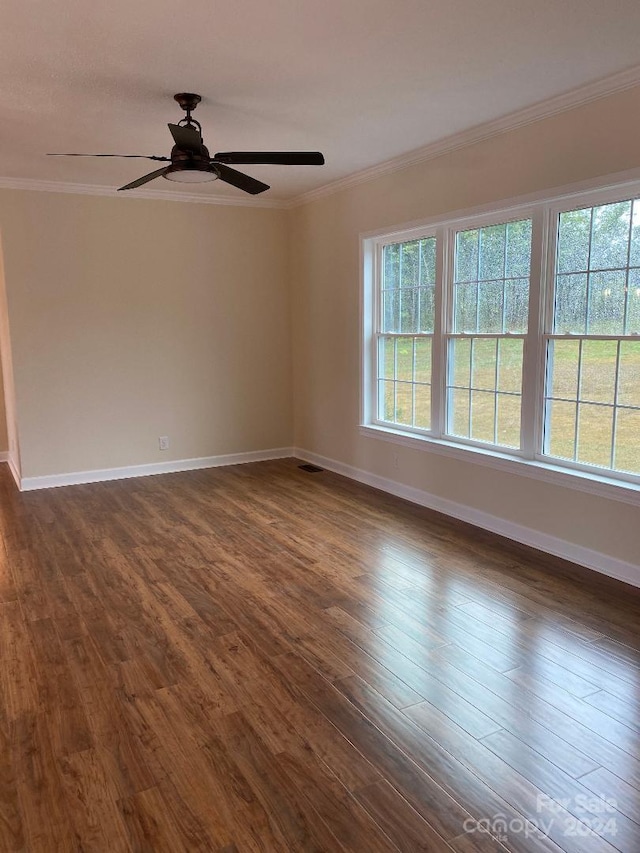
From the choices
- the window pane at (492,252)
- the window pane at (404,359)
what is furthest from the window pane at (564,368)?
the window pane at (404,359)

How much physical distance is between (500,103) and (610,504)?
241cm

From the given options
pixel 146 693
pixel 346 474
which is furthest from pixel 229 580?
pixel 346 474

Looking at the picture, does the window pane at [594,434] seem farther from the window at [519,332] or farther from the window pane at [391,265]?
the window pane at [391,265]

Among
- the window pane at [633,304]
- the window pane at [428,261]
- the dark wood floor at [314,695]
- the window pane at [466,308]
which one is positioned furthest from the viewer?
the window pane at [428,261]

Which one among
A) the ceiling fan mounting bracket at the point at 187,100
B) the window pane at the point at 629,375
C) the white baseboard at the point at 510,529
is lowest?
the white baseboard at the point at 510,529

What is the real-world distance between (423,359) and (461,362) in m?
Answer: 0.46

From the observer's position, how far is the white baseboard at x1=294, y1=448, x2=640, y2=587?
138 inches

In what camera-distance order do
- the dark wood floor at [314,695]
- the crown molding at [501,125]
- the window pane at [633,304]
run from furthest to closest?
the window pane at [633,304]
the crown molding at [501,125]
the dark wood floor at [314,695]

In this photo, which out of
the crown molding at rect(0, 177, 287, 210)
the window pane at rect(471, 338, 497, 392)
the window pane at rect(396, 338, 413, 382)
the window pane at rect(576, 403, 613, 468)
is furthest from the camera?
the crown molding at rect(0, 177, 287, 210)

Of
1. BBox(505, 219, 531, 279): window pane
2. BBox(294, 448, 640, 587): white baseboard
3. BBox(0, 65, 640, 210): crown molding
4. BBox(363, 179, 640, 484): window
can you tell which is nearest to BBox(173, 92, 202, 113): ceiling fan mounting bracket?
BBox(0, 65, 640, 210): crown molding

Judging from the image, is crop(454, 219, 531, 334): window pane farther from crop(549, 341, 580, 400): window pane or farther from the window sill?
the window sill

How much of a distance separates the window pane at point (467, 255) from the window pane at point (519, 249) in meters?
0.33

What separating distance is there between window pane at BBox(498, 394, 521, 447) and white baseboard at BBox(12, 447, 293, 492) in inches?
122

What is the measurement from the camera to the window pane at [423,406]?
5.00 m
